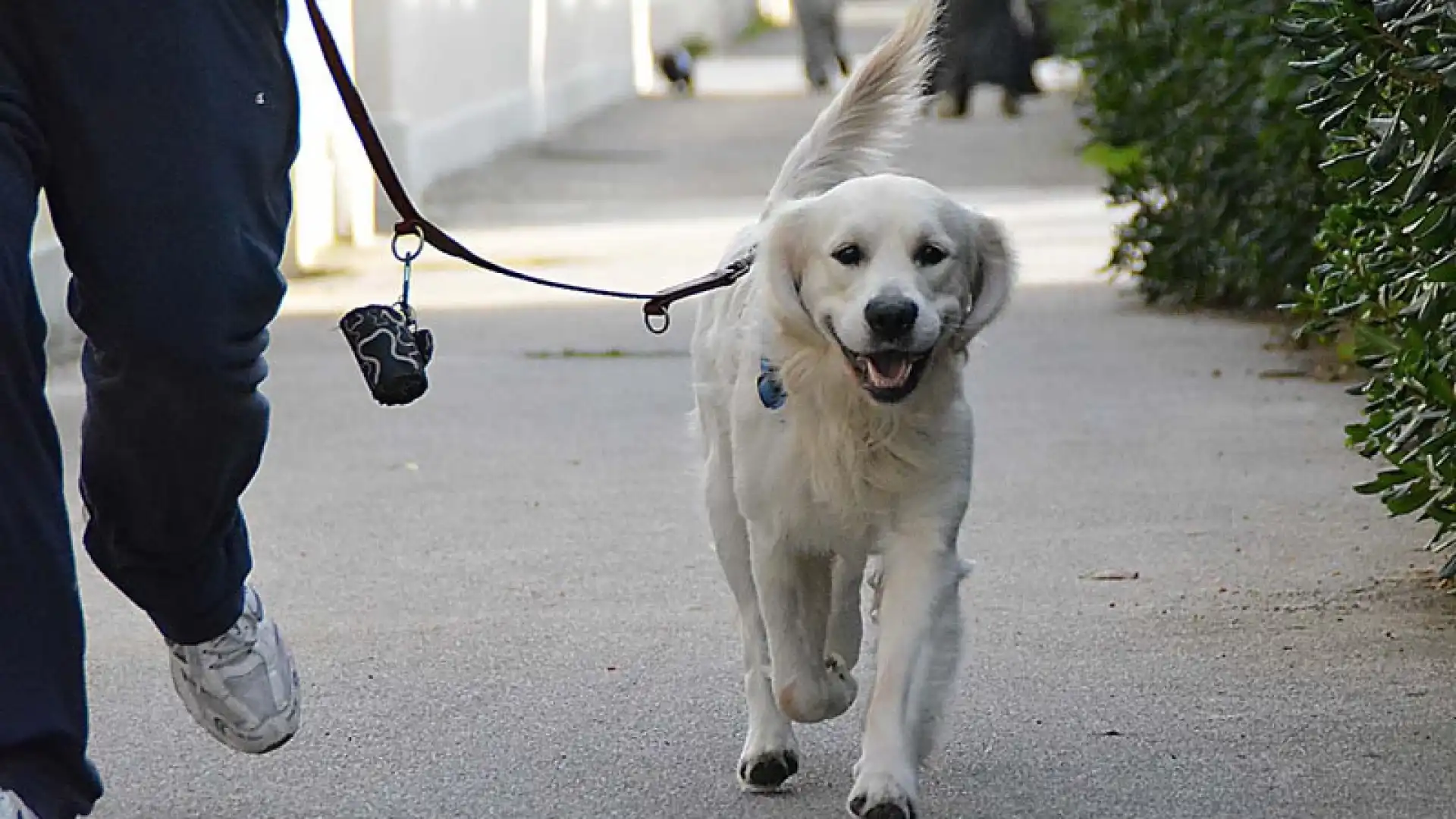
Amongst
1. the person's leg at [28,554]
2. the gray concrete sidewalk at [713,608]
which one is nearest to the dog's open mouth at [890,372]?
the gray concrete sidewalk at [713,608]

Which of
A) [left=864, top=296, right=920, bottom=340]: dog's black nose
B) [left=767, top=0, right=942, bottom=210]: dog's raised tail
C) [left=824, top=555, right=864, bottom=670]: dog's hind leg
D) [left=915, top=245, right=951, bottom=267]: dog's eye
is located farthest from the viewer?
[left=767, top=0, right=942, bottom=210]: dog's raised tail

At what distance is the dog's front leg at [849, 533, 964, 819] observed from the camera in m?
4.06

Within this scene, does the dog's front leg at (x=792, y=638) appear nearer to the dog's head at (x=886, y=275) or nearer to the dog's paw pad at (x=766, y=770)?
the dog's paw pad at (x=766, y=770)

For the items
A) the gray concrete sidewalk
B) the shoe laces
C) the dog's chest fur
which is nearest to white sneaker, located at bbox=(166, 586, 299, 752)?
the shoe laces

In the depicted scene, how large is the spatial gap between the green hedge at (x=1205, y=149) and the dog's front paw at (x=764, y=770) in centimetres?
502

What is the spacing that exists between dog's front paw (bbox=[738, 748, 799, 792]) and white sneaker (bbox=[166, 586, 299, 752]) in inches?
30.7

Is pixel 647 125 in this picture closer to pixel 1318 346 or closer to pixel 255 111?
pixel 1318 346

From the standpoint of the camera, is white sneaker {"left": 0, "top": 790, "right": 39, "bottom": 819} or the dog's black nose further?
the dog's black nose

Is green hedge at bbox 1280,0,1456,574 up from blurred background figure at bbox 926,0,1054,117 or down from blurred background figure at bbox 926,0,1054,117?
up

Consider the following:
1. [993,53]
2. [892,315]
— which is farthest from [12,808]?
[993,53]

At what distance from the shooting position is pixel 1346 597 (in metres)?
5.83

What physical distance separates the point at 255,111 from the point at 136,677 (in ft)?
6.77

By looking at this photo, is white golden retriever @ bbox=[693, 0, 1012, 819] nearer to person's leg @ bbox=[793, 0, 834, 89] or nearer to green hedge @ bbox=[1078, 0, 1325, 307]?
green hedge @ bbox=[1078, 0, 1325, 307]

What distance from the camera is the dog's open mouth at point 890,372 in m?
4.20
